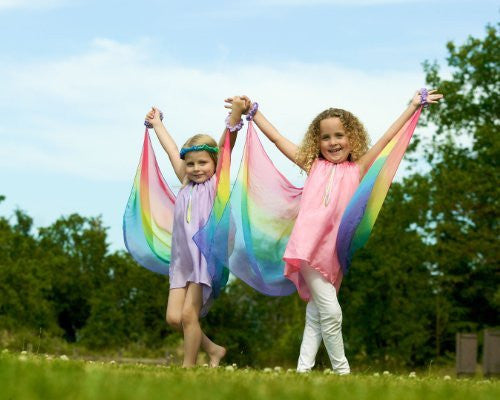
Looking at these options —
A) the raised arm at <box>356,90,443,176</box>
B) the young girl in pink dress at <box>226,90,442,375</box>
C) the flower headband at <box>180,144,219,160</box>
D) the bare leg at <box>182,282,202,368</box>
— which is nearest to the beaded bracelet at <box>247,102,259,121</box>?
the young girl in pink dress at <box>226,90,442,375</box>

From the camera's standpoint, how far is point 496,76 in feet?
141

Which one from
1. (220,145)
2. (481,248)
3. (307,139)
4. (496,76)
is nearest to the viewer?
(307,139)

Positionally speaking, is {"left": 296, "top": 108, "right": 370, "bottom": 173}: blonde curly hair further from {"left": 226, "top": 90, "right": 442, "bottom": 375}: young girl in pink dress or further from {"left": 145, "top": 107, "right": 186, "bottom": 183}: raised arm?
{"left": 145, "top": 107, "right": 186, "bottom": 183}: raised arm

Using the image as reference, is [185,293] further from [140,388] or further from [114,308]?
[114,308]

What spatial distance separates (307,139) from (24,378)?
215 inches

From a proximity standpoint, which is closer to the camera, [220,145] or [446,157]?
[220,145]

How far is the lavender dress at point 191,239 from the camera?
37.3 ft

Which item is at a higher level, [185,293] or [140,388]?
[185,293]

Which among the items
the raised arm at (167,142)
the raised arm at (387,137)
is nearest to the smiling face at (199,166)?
the raised arm at (167,142)

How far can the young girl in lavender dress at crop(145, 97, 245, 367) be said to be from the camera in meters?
11.3

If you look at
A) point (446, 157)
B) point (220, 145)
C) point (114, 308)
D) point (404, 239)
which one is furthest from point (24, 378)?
point (114, 308)

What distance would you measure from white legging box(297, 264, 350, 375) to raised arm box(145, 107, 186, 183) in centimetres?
286

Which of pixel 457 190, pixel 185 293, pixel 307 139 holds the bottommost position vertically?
pixel 185 293

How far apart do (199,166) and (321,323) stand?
295 centimetres
